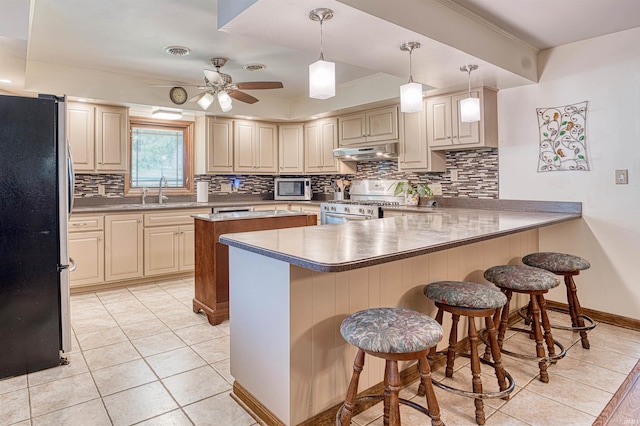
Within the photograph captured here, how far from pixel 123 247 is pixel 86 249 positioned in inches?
14.2

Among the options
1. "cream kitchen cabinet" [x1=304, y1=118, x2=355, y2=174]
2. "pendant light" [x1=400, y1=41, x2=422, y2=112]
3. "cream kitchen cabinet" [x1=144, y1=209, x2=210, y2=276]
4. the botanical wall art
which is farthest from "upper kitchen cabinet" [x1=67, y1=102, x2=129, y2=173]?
the botanical wall art

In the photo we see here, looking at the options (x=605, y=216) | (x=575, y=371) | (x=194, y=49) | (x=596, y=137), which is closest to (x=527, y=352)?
(x=575, y=371)

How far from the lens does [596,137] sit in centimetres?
320

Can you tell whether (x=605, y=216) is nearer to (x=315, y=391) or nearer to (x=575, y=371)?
(x=575, y=371)

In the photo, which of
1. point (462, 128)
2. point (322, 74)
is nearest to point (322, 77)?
point (322, 74)

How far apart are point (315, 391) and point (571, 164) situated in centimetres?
299

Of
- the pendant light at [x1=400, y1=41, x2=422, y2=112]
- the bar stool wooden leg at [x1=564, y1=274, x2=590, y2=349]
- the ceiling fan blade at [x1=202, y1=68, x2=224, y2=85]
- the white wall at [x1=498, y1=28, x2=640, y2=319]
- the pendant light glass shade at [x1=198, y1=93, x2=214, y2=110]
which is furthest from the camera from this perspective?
the pendant light glass shade at [x1=198, y1=93, x2=214, y2=110]

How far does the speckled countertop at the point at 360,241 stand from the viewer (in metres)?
1.48

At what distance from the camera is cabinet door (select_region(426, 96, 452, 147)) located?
398 cm

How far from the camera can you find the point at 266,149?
5758mm

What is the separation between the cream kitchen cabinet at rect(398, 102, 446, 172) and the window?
2.99m

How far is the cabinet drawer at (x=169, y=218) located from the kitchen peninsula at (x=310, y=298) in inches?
112

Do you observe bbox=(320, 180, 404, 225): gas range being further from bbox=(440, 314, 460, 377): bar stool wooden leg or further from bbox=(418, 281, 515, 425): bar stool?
bbox=(418, 281, 515, 425): bar stool

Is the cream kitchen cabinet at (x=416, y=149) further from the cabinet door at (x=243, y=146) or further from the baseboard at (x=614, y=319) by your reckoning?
the cabinet door at (x=243, y=146)
